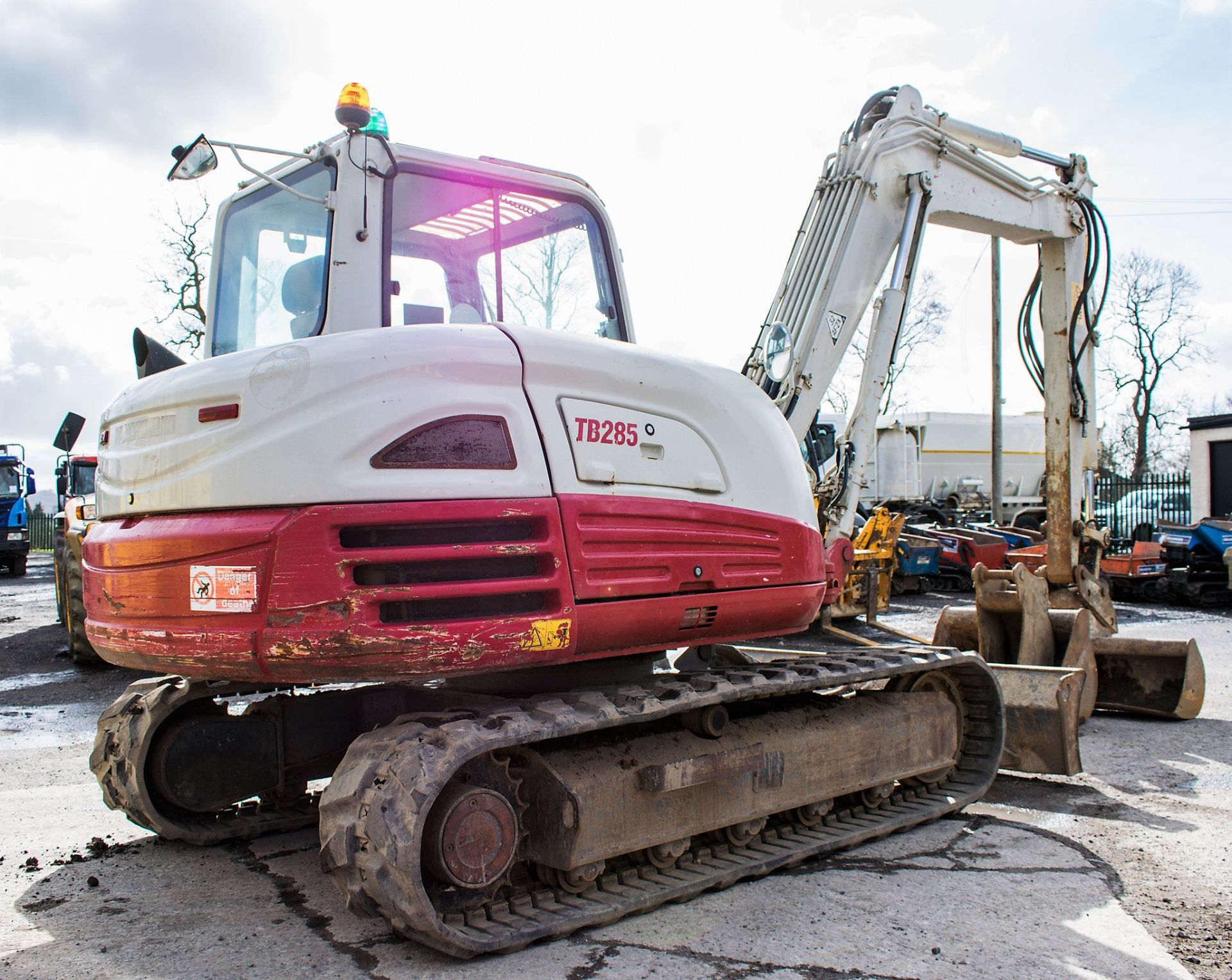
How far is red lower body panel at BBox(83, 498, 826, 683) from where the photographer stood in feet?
10.8

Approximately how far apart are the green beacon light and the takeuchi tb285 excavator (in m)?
A: 0.03

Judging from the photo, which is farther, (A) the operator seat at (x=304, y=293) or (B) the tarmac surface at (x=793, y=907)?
(A) the operator seat at (x=304, y=293)

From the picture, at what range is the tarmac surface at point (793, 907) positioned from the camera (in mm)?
3438

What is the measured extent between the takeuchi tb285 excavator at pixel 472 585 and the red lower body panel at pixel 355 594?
1cm

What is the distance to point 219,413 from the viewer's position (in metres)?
3.57

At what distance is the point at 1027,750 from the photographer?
5789 millimetres

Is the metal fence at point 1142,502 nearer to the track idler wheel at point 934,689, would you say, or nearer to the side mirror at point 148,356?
the track idler wheel at point 934,689

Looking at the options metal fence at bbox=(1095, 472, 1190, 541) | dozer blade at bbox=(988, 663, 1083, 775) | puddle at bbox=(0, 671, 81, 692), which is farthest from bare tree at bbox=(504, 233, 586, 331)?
metal fence at bbox=(1095, 472, 1190, 541)

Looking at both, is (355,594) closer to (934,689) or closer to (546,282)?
(546,282)

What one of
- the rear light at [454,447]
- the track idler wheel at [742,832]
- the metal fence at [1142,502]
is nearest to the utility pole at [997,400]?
the metal fence at [1142,502]

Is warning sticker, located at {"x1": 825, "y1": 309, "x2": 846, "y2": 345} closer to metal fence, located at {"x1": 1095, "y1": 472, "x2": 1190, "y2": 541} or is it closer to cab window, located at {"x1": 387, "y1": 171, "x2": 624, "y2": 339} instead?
cab window, located at {"x1": 387, "y1": 171, "x2": 624, "y2": 339}

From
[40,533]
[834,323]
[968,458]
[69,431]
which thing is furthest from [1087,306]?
[40,533]

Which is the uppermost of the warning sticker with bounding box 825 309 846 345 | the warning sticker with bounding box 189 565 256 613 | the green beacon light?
the green beacon light

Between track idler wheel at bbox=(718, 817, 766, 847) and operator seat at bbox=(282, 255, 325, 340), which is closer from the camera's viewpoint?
operator seat at bbox=(282, 255, 325, 340)
